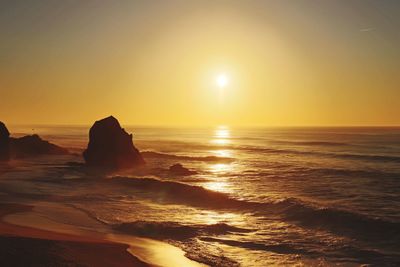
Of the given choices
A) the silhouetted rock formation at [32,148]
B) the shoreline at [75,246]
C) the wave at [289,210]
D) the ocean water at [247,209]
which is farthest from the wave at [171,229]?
the silhouetted rock formation at [32,148]

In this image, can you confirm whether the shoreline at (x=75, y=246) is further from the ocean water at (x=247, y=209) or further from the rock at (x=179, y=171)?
the rock at (x=179, y=171)

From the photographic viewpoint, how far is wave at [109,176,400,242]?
22188 mm

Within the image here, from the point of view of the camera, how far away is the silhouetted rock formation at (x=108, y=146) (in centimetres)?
5488

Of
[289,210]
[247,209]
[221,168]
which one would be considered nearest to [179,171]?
[221,168]

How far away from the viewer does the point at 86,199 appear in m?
30.9

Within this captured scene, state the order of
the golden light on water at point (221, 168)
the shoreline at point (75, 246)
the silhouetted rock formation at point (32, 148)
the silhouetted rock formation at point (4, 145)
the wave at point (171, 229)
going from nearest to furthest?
the shoreline at point (75, 246), the wave at point (171, 229), the golden light on water at point (221, 168), the silhouetted rock formation at point (4, 145), the silhouetted rock formation at point (32, 148)

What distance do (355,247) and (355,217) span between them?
20.6 ft

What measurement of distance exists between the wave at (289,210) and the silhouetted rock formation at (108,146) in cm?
1560

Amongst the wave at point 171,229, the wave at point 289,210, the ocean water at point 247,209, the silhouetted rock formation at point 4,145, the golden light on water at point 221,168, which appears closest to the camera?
the ocean water at point 247,209

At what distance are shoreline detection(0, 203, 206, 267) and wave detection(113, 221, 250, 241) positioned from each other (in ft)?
3.45

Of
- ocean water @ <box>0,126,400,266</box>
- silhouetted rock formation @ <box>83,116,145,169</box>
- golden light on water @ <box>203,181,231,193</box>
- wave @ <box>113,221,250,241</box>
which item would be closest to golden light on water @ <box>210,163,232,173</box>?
ocean water @ <box>0,126,400,266</box>

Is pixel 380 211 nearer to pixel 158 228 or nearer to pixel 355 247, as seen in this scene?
pixel 355 247

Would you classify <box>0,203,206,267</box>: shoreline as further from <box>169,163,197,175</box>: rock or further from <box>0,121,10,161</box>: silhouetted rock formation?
<box>0,121,10,161</box>: silhouetted rock formation

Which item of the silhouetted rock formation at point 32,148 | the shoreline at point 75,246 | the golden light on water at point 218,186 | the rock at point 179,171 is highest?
the silhouetted rock formation at point 32,148
